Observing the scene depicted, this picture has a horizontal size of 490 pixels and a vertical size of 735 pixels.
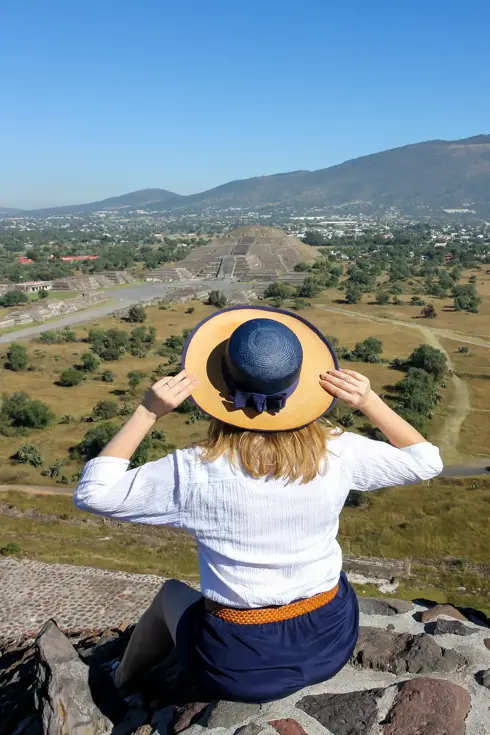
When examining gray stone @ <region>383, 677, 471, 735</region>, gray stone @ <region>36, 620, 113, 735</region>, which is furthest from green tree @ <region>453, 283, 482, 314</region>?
gray stone @ <region>36, 620, 113, 735</region>

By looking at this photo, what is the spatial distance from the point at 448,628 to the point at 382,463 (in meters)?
2.36

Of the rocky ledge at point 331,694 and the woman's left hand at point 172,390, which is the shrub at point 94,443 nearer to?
the rocky ledge at point 331,694

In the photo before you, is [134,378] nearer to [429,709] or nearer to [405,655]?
[405,655]

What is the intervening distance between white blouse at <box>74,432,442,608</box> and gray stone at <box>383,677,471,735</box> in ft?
2.89

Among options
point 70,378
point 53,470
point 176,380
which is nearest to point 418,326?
point 70,378

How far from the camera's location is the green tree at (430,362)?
2941 centimetres

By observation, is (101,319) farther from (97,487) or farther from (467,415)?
(97,487)

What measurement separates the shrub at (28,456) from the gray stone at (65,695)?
16.0 m

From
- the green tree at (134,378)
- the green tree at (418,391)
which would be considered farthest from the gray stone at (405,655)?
the green tree at (134,378)

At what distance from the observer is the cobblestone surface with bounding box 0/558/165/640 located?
35.0 ft

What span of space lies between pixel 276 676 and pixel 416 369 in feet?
88.5

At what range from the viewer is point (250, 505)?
8.60ft

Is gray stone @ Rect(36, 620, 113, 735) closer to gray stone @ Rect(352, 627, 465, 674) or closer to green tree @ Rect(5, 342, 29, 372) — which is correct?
gray stone @ Rect(352, 627, 465, 674)

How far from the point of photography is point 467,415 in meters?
24.4
